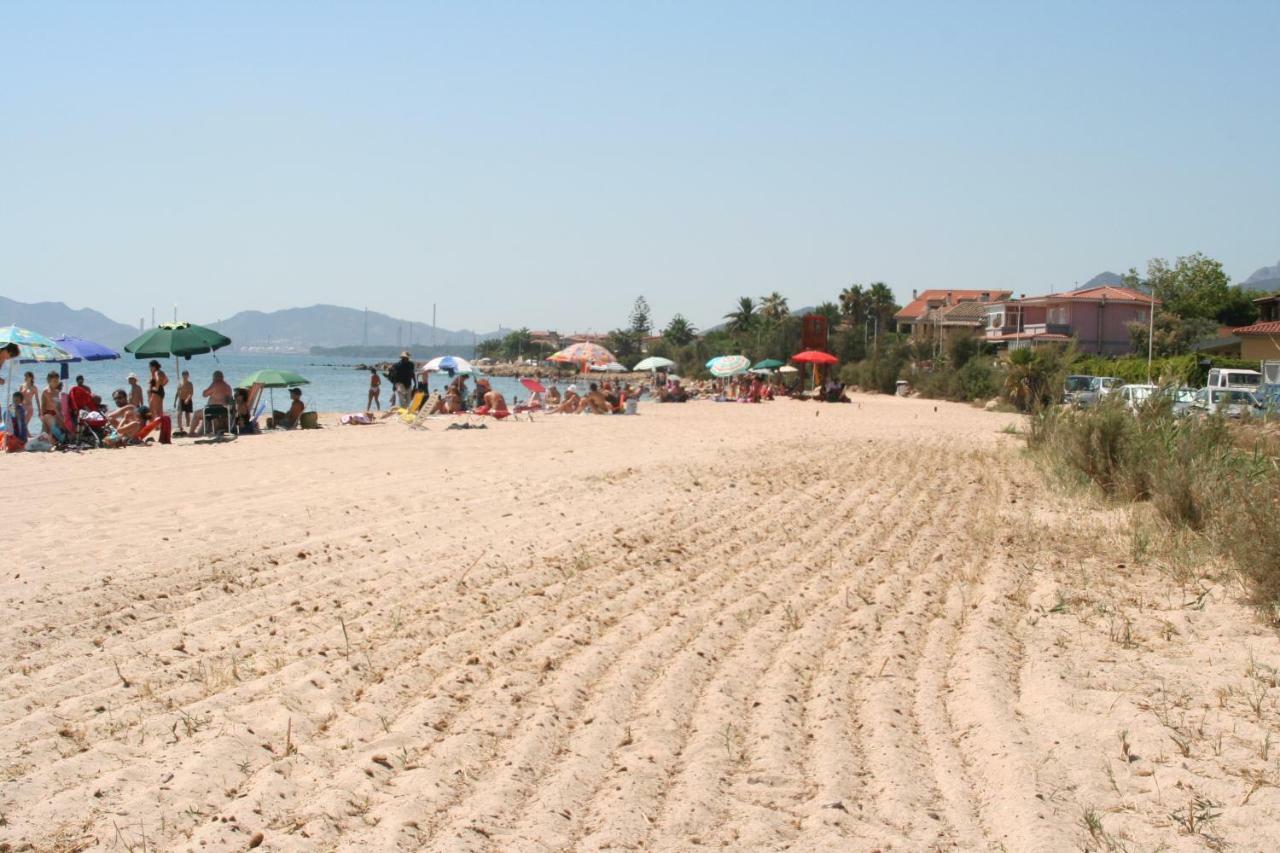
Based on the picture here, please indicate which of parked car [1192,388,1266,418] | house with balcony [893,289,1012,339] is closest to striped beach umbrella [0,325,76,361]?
parked car [1192,388,1266,418]

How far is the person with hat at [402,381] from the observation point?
75.6 ft

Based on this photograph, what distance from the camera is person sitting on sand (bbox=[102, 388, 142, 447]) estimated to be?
578 inches

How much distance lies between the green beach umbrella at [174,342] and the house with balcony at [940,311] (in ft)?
179

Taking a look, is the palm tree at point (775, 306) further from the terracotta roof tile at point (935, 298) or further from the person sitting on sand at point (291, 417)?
the person sitting on sand at point (291, 417)

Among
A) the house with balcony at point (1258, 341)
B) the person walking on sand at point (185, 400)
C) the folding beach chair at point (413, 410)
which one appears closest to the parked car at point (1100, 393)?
the folding beach chair at point (413, 410)

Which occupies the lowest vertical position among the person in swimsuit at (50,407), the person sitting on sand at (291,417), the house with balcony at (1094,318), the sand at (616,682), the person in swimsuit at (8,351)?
the sand at (616,682)

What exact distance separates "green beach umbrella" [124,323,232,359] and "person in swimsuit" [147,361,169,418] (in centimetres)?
46

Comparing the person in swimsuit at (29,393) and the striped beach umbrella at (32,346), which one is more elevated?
the striped beach umbrella at (32,346)

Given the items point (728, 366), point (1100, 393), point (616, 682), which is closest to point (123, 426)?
point (1100, 393)

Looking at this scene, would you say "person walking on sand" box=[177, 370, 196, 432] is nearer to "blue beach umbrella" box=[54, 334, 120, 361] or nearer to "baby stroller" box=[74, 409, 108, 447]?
"blue beach umbrella" box=[54, 334, 120, 361]

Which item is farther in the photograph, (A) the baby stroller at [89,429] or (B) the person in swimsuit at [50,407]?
(A) the baby stroller at [89,429]

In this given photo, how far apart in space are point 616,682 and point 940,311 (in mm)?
75309

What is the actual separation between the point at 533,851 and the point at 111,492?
8025mm

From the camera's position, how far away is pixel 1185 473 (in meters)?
7.65
